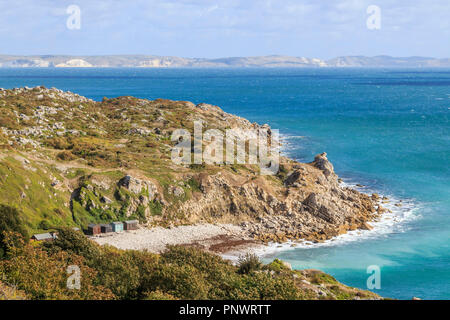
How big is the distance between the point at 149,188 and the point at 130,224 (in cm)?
551

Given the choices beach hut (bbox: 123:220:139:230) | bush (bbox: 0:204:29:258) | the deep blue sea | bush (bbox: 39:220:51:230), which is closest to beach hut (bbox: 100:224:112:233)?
beach hut (bbox: 123:220:139:230)

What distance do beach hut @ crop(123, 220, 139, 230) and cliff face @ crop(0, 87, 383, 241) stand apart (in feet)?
4.45

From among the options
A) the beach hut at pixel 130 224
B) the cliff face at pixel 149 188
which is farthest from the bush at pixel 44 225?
the beach hut at pixel 130 224

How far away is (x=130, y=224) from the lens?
45.3 m

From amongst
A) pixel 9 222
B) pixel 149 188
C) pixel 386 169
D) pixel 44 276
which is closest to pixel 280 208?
pixel 149 188

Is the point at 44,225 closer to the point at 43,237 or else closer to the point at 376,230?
the point at 43,237

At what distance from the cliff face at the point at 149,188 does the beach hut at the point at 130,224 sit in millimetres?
1357

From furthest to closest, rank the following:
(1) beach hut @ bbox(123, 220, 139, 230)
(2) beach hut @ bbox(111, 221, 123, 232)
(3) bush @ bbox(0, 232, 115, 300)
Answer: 1. (1) beach hut @ bbox(123, 220, 139, 230)
2. (2) beach hut @ bbox(111, 221, 123, 232)
3. (3) bush @ bbox(0, 232, 115, 300)

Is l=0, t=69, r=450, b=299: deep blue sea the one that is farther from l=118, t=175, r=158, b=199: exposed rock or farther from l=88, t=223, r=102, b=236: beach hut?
l=88, t=223, r=102, b=236: beach hut

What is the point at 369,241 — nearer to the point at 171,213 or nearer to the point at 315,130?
the point at 171,213

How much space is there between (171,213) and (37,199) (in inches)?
521

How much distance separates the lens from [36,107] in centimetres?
7112

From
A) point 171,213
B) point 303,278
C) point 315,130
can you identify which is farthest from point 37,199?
point 315,130

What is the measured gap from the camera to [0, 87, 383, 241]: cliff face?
147 ft
